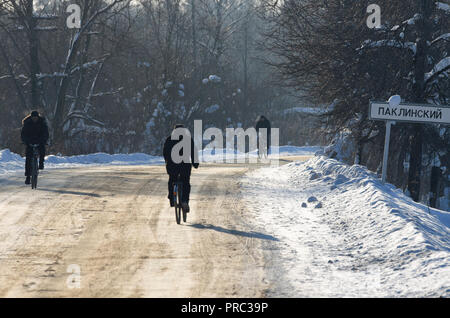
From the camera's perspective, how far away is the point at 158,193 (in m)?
15.1

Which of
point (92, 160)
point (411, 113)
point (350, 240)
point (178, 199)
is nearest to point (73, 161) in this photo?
point (92, 160)

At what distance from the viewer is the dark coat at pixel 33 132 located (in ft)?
50.8

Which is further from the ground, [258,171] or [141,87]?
[141,87]

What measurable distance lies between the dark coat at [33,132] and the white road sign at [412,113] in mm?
8395

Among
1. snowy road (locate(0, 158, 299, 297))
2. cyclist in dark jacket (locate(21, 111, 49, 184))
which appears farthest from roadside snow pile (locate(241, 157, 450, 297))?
cyclist in dark jacket (locate(21, 111, 49, 184))

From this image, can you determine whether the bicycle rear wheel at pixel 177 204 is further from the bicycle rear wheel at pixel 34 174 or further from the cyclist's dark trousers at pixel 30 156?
the cyclist's dark trousers at pixel 30 156

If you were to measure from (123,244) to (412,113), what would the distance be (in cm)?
674

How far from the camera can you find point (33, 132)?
614 inches

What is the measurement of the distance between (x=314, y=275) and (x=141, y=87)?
36479 millimetres
